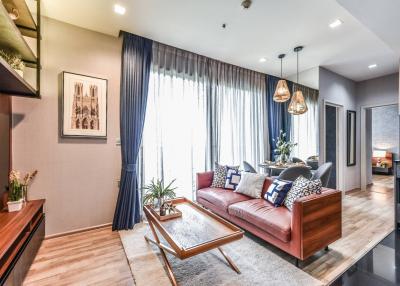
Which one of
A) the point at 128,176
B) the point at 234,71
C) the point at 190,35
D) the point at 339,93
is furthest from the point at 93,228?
the point at 339,93

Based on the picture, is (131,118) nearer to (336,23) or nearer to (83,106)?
(83,106)

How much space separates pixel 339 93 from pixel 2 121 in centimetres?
638

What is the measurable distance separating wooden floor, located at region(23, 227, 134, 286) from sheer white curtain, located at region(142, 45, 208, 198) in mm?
1115

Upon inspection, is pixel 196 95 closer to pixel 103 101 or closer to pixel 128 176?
pixel 103 101

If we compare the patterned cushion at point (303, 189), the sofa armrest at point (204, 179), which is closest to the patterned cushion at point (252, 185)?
the patterned cushion at point (303, 189)

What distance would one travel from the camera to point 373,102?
504 centimetres

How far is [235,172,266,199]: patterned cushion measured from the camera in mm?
2928

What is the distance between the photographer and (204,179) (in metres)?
3.62

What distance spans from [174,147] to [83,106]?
1.58m

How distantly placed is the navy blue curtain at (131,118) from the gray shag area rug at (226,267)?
0.63 meters

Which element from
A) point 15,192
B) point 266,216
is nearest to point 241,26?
point 266,216

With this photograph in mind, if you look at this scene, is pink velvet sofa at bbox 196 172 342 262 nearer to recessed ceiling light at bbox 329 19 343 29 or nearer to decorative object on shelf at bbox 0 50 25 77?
recessed ceiling light at bbox 329 19 343 29

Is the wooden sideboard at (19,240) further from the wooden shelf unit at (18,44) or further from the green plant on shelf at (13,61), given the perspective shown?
the green plant on shelf at (13,61)

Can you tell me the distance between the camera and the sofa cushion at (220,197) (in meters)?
2.86
